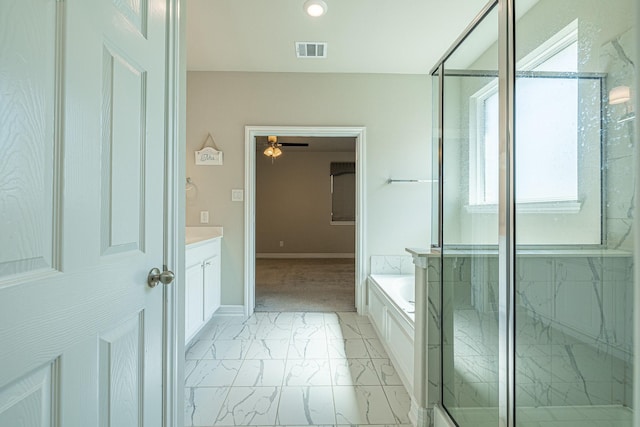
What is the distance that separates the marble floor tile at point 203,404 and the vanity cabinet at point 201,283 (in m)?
0.50

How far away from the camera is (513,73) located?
3.79ft

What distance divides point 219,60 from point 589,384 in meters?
3.42

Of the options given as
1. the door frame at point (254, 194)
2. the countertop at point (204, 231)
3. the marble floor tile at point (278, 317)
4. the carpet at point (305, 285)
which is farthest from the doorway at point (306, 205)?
the countertop at point (204, 231)

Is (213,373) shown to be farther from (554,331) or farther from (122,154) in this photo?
(554,331)

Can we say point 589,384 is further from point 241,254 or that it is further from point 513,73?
point 241,254

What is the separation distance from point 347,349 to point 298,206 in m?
5.19

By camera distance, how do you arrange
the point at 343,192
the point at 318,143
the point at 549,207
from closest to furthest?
the point at 549,207 → the point at 318,143 → the point at 343,192

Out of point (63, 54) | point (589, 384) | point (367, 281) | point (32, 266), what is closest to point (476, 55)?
point (589, 384)

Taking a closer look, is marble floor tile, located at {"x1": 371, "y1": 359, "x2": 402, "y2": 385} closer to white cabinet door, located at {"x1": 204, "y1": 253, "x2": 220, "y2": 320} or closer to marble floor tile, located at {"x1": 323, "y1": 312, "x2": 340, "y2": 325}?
marble floor tile, located at {"x1": 323, "y1": 312, "x2": 340, "y2": 325}

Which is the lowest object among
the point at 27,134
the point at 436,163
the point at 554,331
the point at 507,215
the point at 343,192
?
the point at 554,331

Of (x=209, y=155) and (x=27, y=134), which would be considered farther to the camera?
(x=209, y=155)

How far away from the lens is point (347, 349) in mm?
2590

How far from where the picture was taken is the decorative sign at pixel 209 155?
3.30 m

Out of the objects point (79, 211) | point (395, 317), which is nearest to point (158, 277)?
point (79, 211)
